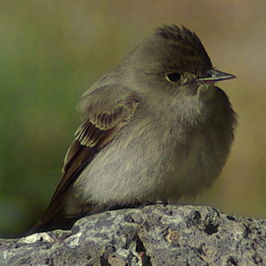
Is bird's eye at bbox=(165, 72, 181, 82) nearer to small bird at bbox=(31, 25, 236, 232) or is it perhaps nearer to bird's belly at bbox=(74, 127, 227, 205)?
small bird at bbox=(31, 25, 236, 232)

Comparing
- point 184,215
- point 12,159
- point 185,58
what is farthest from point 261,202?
point 184,215

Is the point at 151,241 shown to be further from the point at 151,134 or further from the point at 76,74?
the point at 76,74

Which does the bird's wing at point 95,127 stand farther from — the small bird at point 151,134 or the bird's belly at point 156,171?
the bird's belly at point 156,171

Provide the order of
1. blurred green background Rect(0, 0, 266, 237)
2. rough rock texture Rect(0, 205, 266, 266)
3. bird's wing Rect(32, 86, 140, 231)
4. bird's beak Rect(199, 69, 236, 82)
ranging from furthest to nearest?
blurred green background Rect(0, 0, 266, 237) → bird's wing Rect(32, 86, 140, 231) → bird's beak Rect(199, 69, 236, 82) → rough rock texture Rect(0, 205, 266, 266)

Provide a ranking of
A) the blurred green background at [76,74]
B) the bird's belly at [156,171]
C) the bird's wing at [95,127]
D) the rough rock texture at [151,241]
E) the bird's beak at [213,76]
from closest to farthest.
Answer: the rough rock texture at [151,241]
the bird's belly at [156,171]
the bird's beak at [213,76]
the bird's wing at [95,127]
the blurred green background at [76,74]

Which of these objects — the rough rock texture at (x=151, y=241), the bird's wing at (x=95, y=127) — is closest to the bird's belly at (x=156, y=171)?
A: the bird's wing at (x=95, y=127)

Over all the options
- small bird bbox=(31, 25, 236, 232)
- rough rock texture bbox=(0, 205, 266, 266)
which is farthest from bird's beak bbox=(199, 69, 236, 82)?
rough rock texture bbox=(0, 205, 266, 266)

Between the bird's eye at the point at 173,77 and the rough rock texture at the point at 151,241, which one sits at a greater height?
the bird's eye at the point at 173,77
